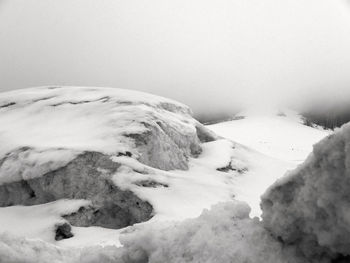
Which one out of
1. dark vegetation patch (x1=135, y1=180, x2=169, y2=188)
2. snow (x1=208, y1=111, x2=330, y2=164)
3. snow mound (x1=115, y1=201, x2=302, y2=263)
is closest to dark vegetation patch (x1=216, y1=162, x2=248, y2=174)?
dark vegetation patch (x1=135, y1=180, x2=169, y2=188)

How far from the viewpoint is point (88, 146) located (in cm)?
1272

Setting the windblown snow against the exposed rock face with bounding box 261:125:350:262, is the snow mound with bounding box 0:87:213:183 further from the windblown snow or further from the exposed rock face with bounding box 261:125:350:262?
the exposed rock face with bounding box 261:125:350:262

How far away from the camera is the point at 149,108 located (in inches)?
615

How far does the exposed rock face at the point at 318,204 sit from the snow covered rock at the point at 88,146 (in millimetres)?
8265

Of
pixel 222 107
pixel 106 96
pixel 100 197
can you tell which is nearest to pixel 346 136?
pixel 100 197

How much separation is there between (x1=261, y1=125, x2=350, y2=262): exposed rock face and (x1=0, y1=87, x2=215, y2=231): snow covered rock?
827 cm

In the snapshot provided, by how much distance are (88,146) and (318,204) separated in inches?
427

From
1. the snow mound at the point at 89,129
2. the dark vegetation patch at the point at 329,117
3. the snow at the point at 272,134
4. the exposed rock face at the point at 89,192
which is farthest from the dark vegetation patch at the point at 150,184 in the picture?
the dark vegetation patch at the point at 329,117

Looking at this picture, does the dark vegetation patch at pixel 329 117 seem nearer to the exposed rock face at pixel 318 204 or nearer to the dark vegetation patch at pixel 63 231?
the dark vegetation patch at pixel 63 231

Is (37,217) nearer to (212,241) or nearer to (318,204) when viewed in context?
(212,241)

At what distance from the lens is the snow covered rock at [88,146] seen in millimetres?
11547

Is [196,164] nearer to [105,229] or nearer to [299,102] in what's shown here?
[105,229]

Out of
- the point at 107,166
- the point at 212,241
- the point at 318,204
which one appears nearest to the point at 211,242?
the point at 212,241

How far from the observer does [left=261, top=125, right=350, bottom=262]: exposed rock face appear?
242 centimetres
